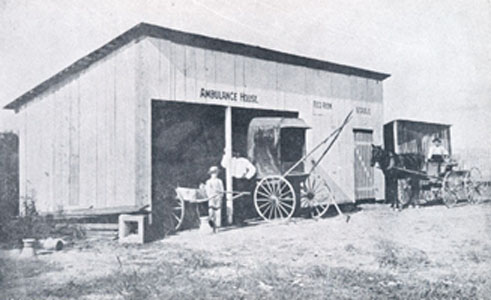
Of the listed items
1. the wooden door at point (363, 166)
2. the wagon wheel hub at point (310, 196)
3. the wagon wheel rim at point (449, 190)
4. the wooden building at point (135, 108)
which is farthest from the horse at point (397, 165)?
the wooden building at point (135, 108)

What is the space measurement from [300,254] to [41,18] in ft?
14.2

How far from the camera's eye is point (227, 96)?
812 cm

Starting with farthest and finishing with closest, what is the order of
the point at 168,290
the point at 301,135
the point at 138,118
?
1. the point at 301,135
2. the point at 138,118
3. the point at 168,290

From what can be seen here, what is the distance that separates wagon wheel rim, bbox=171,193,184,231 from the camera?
300 inches

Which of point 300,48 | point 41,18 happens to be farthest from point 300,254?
point 41,18

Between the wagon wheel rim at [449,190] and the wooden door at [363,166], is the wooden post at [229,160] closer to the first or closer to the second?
the wooden door at [363,166]

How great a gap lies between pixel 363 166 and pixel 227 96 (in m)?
5.16

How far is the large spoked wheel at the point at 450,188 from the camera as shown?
35.2 feet

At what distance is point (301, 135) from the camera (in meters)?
9.46

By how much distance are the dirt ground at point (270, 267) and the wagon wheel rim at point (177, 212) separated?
0.52 m

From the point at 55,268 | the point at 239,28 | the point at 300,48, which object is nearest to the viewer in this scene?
the point at 55,268

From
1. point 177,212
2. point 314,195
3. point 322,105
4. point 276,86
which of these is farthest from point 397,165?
point 177,212

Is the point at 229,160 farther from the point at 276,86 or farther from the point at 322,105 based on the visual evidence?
the point at 322,105

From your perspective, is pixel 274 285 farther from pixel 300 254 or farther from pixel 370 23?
pixel 370 23
